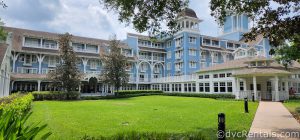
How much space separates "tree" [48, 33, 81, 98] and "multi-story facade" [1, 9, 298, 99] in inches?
241

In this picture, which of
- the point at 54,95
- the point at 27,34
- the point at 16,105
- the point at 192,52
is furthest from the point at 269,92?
the point at 27,34

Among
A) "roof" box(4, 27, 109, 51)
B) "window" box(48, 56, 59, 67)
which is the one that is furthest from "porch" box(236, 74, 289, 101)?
"window" box(48, 56, 59, 67)

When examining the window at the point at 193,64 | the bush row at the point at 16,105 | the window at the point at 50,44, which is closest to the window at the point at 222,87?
the window at the point at 193,64

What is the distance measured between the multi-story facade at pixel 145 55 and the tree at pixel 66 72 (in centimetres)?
612

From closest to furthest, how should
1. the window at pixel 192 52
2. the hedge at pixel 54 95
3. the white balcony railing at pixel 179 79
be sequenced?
the hedge at pixel 54 95 < the white balcony railing at pixel 179 79 < the window at pixel 192 52

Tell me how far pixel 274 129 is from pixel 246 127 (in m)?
1.07

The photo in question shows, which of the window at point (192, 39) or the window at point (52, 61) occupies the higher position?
the window at point (192, 39)

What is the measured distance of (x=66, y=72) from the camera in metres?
32.9

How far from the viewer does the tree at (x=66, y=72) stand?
32.7 meters

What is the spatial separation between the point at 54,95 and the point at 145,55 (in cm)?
2744

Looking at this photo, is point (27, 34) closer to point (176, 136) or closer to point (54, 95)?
point (54, 95)

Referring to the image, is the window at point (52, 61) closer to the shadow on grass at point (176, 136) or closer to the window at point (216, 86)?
the window at point (216, 86)

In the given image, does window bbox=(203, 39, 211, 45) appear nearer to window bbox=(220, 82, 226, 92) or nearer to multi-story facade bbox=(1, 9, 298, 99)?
multi-story facade bbox=(1, 9, 298, 99)

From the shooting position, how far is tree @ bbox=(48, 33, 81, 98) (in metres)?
32.7
